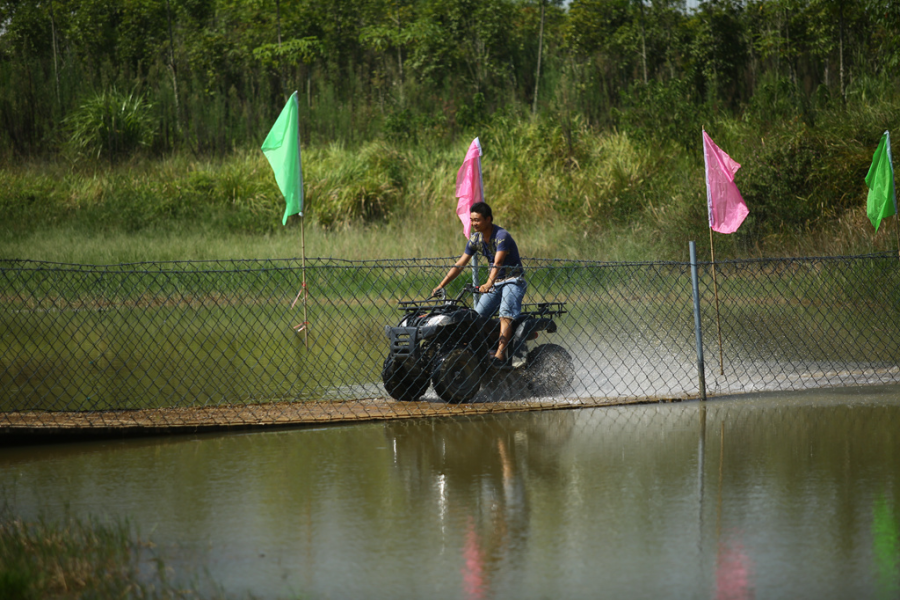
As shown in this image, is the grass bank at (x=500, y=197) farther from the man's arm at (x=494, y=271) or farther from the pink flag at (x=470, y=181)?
the man's arm at (x=494, y=271)

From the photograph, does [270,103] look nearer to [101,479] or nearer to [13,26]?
[13,26]

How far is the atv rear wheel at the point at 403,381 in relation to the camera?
332 inches

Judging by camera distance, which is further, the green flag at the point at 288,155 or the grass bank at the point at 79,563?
the green flag at the point at 288,155

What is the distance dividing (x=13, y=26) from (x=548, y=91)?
Answer: 18.5 m

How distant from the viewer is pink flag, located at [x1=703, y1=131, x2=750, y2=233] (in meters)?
10.0

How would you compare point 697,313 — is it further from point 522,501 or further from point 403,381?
point 522,501

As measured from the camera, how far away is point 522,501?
215 inches

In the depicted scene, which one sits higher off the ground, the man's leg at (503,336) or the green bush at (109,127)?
the green bush at (109,127)

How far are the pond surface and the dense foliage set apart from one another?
1214 cm

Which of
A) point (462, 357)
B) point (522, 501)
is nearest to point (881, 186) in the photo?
point (462, 357)

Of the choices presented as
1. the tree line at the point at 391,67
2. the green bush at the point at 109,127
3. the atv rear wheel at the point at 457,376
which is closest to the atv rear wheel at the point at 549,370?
the atv rear wheel at the point at 457,376

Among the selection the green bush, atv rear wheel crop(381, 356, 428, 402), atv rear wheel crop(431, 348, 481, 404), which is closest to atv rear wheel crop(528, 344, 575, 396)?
atv rear wheel crop(431, 348, 481, 404)

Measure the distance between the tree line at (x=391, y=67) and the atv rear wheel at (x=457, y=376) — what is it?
16879 millimetres

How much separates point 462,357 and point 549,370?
40.8 inches
